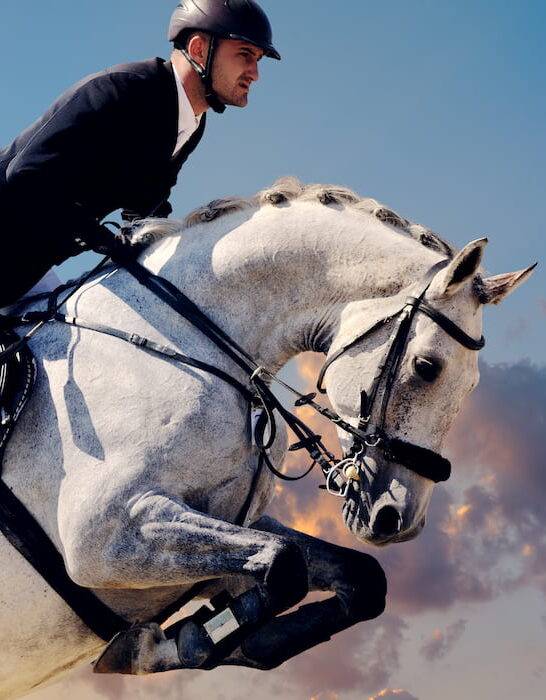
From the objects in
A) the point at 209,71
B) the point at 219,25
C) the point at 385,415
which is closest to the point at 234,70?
the point at 209,71

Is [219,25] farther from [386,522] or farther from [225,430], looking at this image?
[386,522]

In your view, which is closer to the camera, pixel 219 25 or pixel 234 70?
pixel 219 25

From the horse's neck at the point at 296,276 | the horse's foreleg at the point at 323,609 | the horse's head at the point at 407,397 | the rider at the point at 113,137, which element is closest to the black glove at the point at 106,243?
the rider at the point at 113,137

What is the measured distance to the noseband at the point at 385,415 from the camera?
5176 mm

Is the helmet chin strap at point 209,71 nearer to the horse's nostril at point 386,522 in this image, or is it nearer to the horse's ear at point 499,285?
the horse's ear at point 499,285

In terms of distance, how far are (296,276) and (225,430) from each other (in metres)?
1.06

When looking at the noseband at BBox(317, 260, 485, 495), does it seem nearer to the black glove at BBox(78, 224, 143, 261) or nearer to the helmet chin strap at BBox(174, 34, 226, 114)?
the black glove at BBox(78, 224, 143, 261)

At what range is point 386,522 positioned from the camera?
17.0ft

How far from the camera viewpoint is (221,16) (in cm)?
586

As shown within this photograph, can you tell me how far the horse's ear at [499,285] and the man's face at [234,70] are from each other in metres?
2.05

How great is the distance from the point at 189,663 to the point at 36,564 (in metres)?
1.10

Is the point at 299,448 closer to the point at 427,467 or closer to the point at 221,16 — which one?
the point at 427,467

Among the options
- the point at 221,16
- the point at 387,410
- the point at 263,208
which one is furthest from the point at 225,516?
the point at 221,16

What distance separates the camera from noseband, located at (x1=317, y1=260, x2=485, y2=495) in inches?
204
